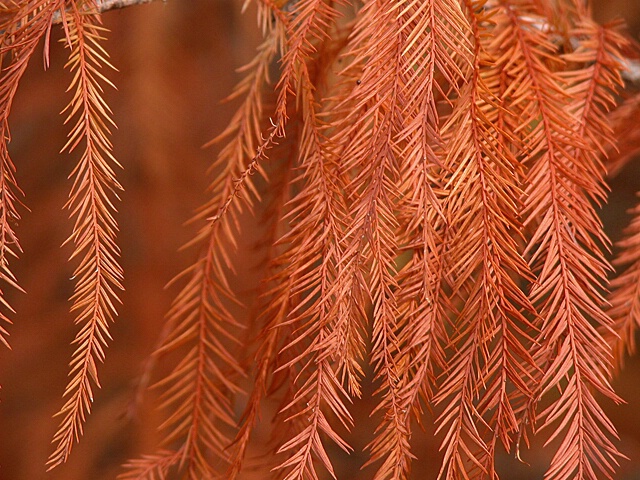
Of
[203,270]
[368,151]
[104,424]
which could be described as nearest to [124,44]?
[104,424]

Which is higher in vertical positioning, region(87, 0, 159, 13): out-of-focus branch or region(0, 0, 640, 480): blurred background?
region(87, 0, 159, 13): out-of-focus branch

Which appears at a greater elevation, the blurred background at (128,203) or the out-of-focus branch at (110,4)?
the out-of-focus branch at (110,4)

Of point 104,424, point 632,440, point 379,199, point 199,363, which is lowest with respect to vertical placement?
point 632,440

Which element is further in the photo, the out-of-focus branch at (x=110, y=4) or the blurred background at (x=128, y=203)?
the blurred background at (x=128, y=203)

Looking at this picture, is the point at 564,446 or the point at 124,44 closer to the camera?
the point at 564,446

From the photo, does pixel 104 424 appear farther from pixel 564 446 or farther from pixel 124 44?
pixel 564 446

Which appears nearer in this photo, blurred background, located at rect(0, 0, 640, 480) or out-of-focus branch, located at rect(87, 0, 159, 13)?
out-of-focus branch, located at rect(87, 0, 159, 13)

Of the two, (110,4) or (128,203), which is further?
(128,203)

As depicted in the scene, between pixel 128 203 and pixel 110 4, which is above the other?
pixel 110 4
